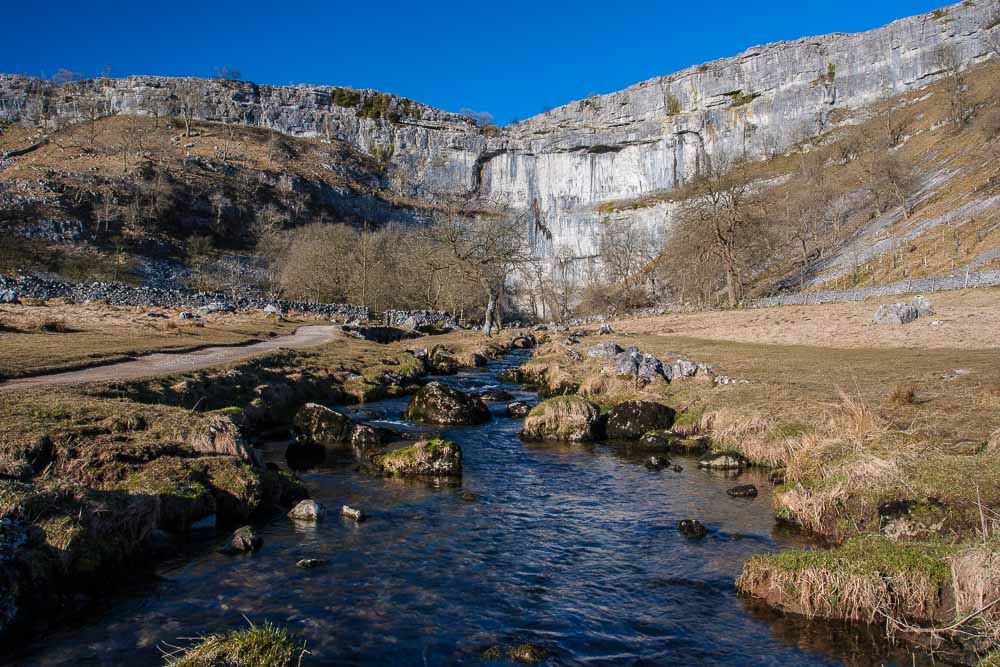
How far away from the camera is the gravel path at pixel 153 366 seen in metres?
15.2

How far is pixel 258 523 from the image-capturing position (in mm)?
9828

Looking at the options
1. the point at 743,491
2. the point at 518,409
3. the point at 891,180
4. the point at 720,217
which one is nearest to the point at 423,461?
the point at 743,491

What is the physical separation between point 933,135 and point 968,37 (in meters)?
43.1

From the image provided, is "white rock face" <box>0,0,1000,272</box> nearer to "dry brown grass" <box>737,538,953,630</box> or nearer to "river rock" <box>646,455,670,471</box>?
"river rock" <box>646,455,670,471</box>

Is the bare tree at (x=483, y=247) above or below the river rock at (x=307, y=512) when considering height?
above

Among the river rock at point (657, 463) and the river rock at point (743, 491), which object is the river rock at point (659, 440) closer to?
the river rock at point (657, 463)

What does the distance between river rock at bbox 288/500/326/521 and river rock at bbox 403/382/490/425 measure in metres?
8.83

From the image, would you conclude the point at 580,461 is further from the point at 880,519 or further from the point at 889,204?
the point at 889,204

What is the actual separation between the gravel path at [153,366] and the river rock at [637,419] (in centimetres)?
1414

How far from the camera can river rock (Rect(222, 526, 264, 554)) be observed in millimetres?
8688

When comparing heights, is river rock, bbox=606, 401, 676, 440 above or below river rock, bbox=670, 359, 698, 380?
below

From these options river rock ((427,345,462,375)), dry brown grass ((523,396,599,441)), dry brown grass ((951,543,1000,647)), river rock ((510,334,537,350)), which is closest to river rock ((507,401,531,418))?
dry brown grass ((523,396,599,441))

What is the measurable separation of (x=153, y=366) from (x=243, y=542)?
44.3ft

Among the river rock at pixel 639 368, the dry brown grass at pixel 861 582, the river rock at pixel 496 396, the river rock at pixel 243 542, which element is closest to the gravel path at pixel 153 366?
the river rock at pixel 243 542
